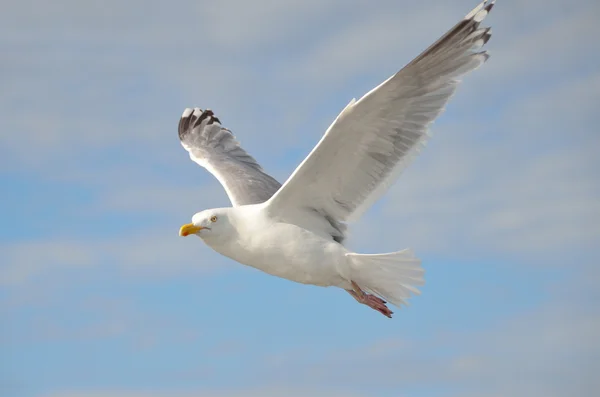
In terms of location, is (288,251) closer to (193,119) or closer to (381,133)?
(381,133)

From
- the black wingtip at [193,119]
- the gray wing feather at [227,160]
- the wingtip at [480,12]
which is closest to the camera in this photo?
the wingtip at [480,12]

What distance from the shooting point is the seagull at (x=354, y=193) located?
7875 mm

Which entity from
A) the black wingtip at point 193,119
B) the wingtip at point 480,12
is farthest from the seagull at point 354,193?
the black wingtip at point 193,119

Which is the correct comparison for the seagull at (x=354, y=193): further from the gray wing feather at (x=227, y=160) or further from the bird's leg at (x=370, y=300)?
the gray wing feather at (x=227, y=160)

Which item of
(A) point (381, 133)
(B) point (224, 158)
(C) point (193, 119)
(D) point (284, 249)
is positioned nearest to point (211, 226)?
(D) point (284, 249)

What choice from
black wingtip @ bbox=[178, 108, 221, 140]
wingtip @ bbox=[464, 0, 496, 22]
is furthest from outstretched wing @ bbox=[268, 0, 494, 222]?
black wingtip @ bbox=[178, 108, 221, 140]

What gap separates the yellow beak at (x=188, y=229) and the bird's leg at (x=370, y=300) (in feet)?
5.38

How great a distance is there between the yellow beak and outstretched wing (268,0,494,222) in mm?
838

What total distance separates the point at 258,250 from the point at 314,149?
1.20m

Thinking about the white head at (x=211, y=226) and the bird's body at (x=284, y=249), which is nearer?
the bird's body at (x=284, y=249)

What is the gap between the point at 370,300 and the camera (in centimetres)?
876

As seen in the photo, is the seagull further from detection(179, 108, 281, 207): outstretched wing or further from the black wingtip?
the black wingtip

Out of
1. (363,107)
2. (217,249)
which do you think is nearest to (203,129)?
(217,249)

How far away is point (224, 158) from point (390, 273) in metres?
4.32
